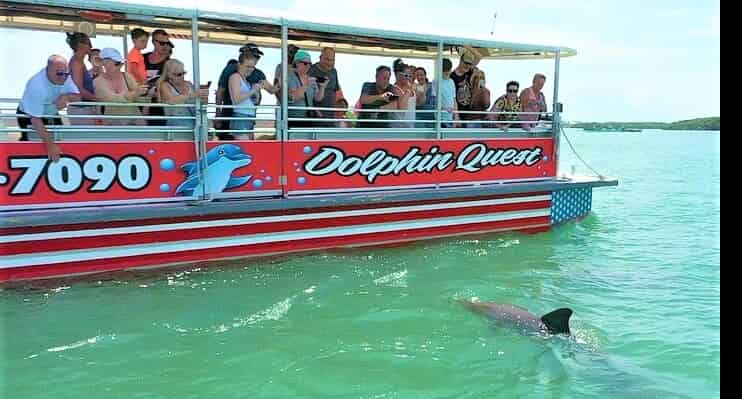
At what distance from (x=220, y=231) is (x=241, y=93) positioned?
1.58 m

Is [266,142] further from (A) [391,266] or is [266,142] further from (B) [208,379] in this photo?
(B) [208,379]

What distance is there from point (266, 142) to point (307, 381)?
3.38m

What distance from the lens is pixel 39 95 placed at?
581 centimetres

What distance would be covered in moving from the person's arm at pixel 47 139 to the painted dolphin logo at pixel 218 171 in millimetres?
1223

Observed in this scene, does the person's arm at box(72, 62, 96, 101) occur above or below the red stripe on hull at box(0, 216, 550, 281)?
above

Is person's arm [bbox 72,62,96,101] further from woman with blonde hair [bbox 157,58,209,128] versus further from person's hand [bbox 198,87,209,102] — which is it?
person's hand [bbox 198,87,209,102]

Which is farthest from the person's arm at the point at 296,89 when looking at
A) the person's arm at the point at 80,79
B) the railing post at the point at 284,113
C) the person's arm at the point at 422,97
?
the person's arm at the point at 80,79

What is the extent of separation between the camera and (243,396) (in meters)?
4.11

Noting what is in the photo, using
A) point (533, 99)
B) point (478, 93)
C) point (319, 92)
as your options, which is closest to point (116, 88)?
point (319, 92)

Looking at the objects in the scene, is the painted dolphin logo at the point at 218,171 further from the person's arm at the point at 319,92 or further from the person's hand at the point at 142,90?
the person's arm at the point at 319,92

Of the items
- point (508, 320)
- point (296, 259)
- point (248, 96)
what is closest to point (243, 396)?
point (508, 320)

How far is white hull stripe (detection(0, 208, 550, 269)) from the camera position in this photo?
5.98 metres

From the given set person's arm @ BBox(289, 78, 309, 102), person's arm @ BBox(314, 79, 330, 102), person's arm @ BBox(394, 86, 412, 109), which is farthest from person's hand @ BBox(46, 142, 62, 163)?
person's arm @ BBox(394, 86, 412, 109)

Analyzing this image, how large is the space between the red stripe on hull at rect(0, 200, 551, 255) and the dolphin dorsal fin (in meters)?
2.95
